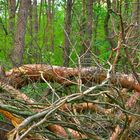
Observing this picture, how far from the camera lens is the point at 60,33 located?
1694cm

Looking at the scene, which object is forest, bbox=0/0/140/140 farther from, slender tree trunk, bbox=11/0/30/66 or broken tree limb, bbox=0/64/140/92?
slender tree trunk, bbox=11/0/30/66

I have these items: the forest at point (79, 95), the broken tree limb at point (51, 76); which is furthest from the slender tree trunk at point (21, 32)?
the broken tree limb at point (51, 76)

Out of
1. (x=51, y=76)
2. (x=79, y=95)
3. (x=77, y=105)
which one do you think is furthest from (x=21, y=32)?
(x=79, y=95)

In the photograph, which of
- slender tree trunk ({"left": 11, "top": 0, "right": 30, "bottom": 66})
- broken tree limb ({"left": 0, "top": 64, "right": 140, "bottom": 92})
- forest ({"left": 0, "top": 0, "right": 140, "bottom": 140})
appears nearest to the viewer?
forest ({"left": 0, "top": 0, "right": 140, "bottom": 140})

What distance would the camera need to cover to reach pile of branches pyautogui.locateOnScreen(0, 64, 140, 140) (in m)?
3.41

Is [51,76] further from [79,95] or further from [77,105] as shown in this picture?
[79,95]

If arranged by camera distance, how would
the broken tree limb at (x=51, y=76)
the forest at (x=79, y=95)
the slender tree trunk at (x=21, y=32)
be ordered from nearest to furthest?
the forest at (x=79, y=95) < the broken tree limb at (x=51, y=76) < the slender tree trunk at (x=21, y=32)

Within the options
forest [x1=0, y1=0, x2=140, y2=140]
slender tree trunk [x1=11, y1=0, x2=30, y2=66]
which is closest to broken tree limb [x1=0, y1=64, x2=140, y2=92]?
forest [x1=0, y1=0, x2=140, y2=140]

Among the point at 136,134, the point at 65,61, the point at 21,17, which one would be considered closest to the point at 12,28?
the point at 21,17

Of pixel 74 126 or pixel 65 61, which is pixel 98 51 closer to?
pixel 65 61

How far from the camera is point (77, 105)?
550 centimetres

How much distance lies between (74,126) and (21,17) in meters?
6.98

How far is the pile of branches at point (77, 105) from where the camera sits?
341 centimetres

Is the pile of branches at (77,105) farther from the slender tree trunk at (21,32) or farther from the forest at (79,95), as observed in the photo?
the slender tree trunk at (21,32)
